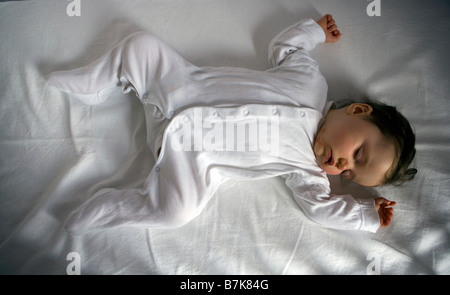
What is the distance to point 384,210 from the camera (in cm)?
100

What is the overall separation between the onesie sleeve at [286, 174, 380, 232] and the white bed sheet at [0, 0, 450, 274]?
0.06 m

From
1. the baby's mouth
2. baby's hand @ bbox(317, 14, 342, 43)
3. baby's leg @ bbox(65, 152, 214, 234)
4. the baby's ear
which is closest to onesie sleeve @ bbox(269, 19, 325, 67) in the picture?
baby's hand @ bbox(317, 14, 342, 43)

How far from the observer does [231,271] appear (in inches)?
39.1

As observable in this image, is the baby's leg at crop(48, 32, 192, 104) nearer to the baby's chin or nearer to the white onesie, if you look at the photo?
the white onesie

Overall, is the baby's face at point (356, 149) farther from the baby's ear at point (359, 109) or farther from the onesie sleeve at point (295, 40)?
the onesie sleeve at point (295, 40)

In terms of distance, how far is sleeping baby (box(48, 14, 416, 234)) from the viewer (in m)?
0.94

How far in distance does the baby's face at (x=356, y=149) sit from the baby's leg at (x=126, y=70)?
51cm

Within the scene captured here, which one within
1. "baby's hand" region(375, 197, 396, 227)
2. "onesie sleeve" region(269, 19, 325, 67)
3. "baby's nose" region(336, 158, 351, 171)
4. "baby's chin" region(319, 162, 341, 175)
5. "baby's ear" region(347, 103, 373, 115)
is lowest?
"baby's hand" region(375, 197, 396, 227)

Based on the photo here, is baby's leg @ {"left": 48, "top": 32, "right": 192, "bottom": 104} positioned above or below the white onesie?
above

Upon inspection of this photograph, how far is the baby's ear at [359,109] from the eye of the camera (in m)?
0.99

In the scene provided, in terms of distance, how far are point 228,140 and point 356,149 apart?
377mm
